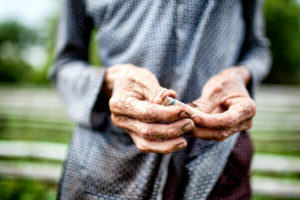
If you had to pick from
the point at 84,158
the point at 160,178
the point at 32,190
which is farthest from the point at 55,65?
the point at 32,190

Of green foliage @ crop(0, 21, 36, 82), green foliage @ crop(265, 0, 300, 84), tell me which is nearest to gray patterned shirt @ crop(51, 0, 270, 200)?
green foliage @ crop(265, 0, 300, 84)

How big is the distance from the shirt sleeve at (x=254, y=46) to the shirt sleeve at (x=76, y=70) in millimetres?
684

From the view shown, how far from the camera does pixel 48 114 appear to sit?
18.7 feet

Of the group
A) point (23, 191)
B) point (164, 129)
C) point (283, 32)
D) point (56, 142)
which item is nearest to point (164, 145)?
point (164, 129)

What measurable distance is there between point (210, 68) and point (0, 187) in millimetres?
2890

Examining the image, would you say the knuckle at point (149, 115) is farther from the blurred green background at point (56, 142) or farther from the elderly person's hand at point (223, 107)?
the blurred green background at point (56, 142)

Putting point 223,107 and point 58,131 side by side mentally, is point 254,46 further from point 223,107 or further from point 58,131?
point 58,131

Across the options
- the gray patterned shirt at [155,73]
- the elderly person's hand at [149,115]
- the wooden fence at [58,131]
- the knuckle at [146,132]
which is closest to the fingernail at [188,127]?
the elderly person's hand at [149,115]

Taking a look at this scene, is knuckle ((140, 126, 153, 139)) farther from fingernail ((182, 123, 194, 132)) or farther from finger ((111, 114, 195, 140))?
fingernail ((182, 123, 194, 132))

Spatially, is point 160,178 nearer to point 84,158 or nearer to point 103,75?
point 84,158

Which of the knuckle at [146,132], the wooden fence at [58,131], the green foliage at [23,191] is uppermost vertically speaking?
the knuckle at [146,132]

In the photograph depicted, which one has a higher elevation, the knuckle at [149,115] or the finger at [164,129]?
the knuckle at [149,115]

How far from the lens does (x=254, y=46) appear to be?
1069 mm

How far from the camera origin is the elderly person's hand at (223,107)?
0.70 m
